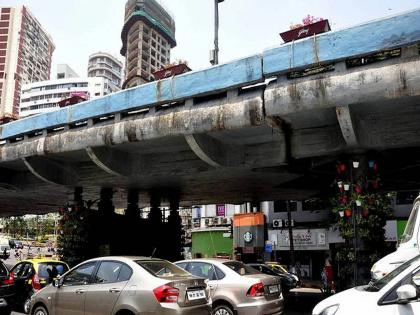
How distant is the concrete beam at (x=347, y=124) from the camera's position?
10393 mm

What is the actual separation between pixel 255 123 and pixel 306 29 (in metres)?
2.61

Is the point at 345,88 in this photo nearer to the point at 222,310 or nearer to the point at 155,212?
the point at 222,310

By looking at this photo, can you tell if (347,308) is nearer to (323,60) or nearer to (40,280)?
(323,60)

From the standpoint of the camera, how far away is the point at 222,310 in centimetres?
962

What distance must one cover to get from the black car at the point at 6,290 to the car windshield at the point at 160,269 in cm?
544

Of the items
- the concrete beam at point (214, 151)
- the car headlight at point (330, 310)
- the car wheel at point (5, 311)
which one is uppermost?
the concrete beam at point (214, 151)

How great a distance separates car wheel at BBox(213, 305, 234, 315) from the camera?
31.2 ft

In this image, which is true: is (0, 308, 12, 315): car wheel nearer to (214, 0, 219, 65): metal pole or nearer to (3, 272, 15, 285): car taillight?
(3, 272, 15, 285): car taillight

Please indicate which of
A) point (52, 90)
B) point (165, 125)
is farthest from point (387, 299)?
point (52, 90)

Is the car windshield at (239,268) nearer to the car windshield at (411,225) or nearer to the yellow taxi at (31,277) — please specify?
the car windshield at (411,225)

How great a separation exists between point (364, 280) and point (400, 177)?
689cm

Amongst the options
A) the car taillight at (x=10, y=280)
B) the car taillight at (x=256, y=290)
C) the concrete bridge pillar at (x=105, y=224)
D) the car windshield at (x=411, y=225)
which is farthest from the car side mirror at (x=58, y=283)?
the concrete bridge pillar at (x=105, y=224)

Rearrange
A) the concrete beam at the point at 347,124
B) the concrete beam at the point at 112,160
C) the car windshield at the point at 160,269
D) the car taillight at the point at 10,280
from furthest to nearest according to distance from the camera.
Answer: the concrete beam at the point at 112,160
the car taillight at the point at 10,280
the concrete beam at the point at 347,124
the car windshield at the point at 160,269

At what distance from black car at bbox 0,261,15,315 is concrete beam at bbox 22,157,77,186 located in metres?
4.96
